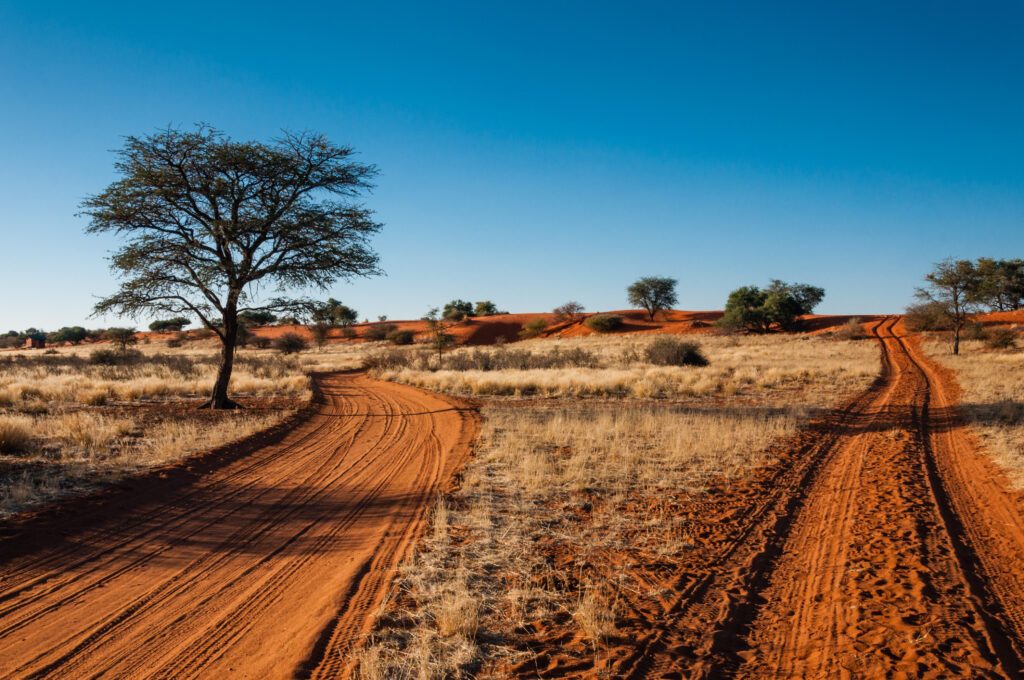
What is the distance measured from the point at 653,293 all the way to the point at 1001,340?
175 feet

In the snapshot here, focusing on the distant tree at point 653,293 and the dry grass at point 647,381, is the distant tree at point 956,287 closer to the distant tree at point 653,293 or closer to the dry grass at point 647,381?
the dry grass at point 647,381

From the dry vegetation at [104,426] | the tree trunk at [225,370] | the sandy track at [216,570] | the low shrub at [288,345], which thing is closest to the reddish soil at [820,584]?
the sandy track at [216,570]

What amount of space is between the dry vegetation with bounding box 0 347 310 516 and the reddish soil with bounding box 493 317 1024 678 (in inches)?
294

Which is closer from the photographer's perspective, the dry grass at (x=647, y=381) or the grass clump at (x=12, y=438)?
the grass clump at (x=12, y=438)

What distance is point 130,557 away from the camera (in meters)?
5.67

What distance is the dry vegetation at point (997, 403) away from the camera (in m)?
9.81

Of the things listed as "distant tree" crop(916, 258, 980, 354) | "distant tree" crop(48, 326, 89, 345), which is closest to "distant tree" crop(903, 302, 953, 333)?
"distant tree" crop(916, 258, 980, 354)

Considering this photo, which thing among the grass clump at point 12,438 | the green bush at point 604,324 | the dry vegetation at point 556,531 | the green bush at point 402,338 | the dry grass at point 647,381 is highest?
the green bush at point 604,324

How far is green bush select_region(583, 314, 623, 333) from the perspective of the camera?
2844 inches

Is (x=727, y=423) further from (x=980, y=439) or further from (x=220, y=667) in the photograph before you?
(x=220, y=667)

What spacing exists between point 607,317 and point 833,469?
214ft

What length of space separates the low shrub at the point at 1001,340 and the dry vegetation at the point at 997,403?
4.31 m

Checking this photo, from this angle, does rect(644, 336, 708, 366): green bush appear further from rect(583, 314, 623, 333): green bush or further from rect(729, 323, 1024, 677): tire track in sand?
rect(583, 314, 623, 333): green bush

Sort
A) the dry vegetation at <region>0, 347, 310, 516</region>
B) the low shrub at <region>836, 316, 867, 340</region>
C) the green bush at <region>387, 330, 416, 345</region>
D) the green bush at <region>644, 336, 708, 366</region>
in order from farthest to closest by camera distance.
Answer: the green bush at <region>387, 330, 416, 345</region> → the low shrub at <region>836, 316, 867, 340</region> → the green bush at <region>644, 336, 708, 366</region> → the dry vegetation at <region>0, 347, 310, 516</region>
